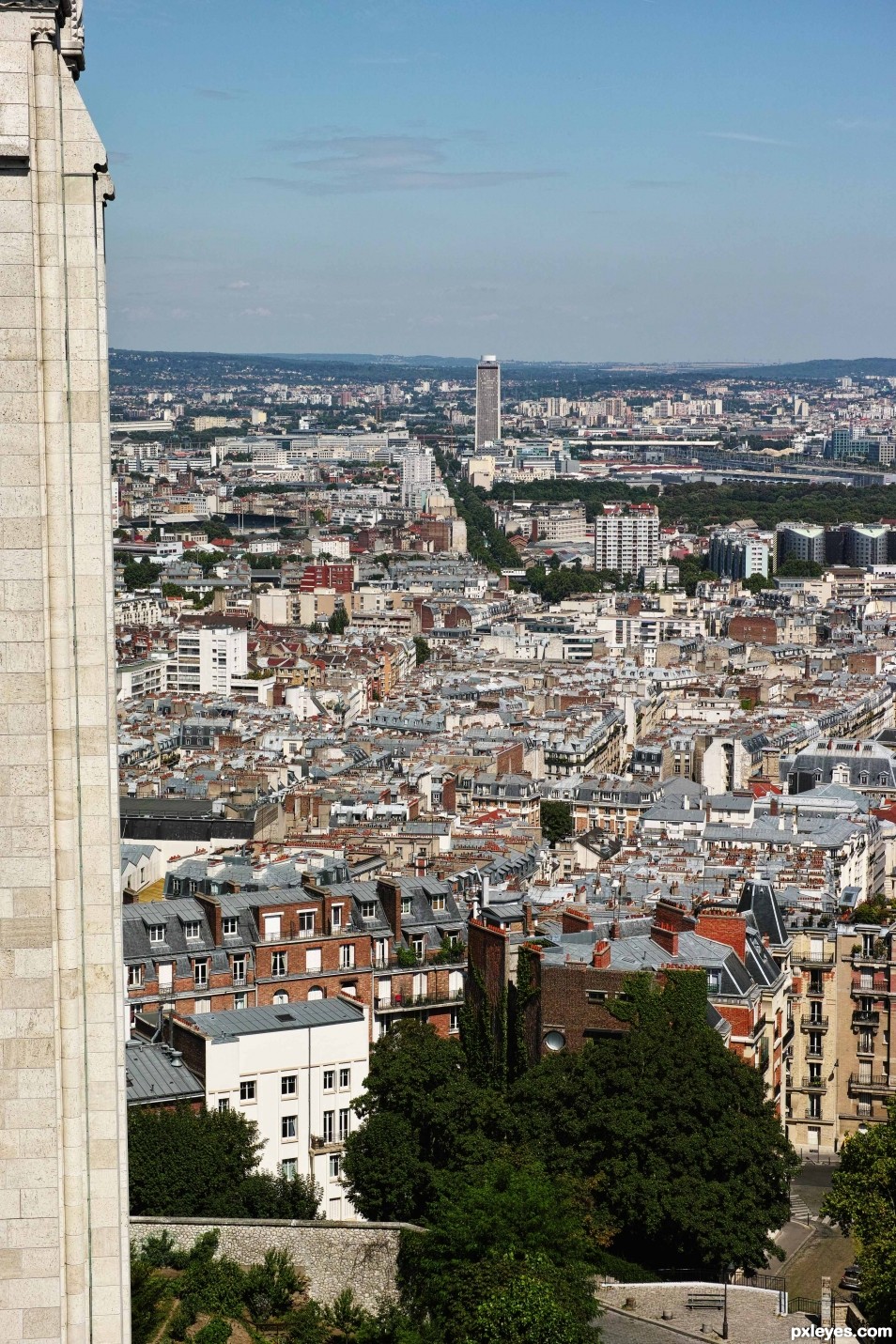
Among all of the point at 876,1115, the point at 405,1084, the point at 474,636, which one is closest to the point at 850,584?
the point at 474,636

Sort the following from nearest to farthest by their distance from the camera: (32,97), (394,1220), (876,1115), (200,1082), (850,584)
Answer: (32,97), (394,1220), (200,1082), (876,1115), (850,584)

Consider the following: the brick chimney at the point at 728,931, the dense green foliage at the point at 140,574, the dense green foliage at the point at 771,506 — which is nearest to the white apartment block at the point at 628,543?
the dense green foliage at the point at 771,506

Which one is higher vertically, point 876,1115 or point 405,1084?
point 405,1084

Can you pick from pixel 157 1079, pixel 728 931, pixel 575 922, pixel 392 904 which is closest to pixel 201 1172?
pixel 157 1079

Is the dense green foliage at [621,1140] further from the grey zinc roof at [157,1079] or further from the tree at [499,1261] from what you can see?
the grey zinc roof at [157,1079]

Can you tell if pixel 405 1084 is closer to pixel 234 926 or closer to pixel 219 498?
pixel 234 926

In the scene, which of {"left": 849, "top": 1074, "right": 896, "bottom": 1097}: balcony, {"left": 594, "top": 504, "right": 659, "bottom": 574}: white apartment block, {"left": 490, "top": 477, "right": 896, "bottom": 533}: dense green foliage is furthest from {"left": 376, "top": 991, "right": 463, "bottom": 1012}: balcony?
{"left": 490, "top": 477, "right": 896, "bottom": 533}: dense green foliage

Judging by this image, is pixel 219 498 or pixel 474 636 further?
pixel 219 498
